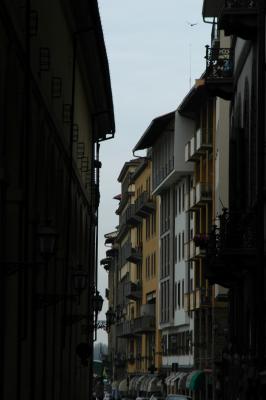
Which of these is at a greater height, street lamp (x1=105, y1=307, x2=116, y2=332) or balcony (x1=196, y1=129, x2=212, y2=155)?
balcony (x1=196, y1=129, x2=212, y2=155)

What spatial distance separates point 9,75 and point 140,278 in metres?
99.5

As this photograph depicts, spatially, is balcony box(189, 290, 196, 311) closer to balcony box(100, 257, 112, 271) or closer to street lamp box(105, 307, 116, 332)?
street lamp box(105, 307, 116, 332)

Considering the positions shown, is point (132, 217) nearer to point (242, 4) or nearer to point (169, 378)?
point (169, 378)

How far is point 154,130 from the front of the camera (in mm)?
103062

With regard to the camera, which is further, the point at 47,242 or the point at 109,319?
the point at 109,319

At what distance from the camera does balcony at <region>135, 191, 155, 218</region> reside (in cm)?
11250

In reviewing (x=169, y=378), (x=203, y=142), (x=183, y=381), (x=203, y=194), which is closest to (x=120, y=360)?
(x=169, y=378)

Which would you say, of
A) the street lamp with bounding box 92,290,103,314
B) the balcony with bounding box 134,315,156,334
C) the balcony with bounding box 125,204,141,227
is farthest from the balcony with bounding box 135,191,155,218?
the street lamp with bounding box 92,290,103,314

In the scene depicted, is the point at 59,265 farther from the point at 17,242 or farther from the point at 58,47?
the point at 17,242

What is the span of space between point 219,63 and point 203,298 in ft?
118

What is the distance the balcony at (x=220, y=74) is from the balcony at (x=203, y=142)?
35170 mm

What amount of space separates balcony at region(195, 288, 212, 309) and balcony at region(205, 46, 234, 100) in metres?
32.8

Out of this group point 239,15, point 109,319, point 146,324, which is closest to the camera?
point 239,15

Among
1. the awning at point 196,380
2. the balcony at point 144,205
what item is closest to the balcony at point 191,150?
the awning at point 196,380
